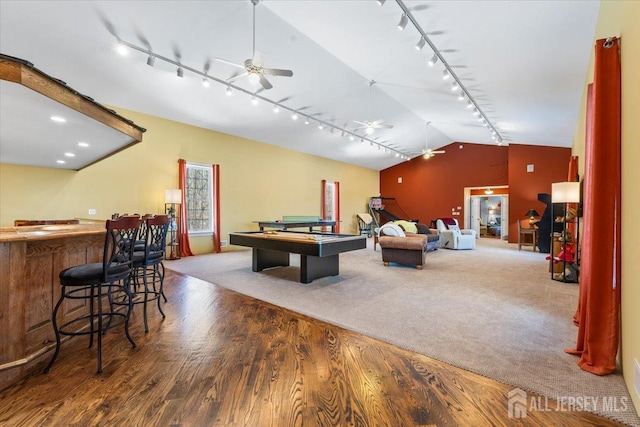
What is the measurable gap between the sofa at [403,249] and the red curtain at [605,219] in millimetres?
3591

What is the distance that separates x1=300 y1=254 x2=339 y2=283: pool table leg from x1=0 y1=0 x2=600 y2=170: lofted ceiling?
3.49 m

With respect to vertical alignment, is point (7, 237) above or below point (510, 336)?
above

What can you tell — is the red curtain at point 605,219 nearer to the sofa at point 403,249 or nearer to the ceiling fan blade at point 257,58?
the ceiling fan blade at point 257,58

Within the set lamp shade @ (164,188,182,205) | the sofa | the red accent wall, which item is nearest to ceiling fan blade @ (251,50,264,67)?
the sofa

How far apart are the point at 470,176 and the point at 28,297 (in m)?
12.9

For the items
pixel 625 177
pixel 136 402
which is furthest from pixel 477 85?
pixel 136 402

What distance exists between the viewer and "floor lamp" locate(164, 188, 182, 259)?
6457mm

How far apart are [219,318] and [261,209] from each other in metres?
6.13

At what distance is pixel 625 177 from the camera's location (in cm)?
180

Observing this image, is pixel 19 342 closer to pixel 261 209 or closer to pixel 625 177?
pixel 625 177

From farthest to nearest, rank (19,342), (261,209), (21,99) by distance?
(261,209), (21,99), (19,342)

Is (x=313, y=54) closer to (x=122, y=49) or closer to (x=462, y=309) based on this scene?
(x=122, y=49)

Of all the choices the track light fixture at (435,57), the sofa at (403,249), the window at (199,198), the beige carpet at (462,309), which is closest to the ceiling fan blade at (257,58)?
the track light fixture at (435,57)

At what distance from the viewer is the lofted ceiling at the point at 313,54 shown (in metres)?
3.53
